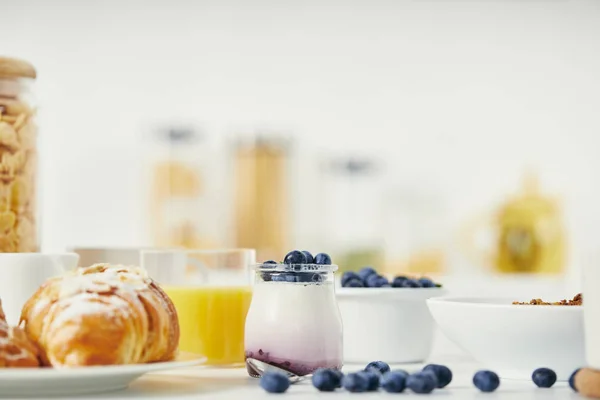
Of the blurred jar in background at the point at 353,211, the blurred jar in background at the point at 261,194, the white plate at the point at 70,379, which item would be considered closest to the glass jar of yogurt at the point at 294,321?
the white plate at the point at 70,379

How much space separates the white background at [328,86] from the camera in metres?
3.90

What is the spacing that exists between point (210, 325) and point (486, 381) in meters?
0.37

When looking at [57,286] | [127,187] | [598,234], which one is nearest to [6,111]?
[57,286]

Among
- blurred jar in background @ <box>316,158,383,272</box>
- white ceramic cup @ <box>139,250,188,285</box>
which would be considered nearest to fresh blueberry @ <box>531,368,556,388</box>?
white ceramic cup @ <box>139,250,188,285</box>

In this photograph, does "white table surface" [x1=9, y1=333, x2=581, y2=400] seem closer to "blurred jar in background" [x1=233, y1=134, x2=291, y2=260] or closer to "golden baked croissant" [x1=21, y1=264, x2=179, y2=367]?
"golden baked croissant" [x1=21, y1=264, x2=179, y2=367]

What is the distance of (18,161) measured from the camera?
1.29 m

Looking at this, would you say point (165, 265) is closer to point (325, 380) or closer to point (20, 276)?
point (20, 276)

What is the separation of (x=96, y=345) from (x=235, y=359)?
0.99 ft

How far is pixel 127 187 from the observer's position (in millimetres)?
3955

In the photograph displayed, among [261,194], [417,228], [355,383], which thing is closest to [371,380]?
[355,383]

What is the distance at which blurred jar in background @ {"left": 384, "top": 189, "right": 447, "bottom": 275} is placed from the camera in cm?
393

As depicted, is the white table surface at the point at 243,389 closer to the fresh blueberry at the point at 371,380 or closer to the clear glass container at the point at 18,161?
the fresh blueberry at the point at 371,380

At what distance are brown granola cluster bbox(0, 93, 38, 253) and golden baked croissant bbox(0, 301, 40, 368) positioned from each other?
0.35 meters

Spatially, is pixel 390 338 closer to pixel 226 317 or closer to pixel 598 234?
pixel 226 317
